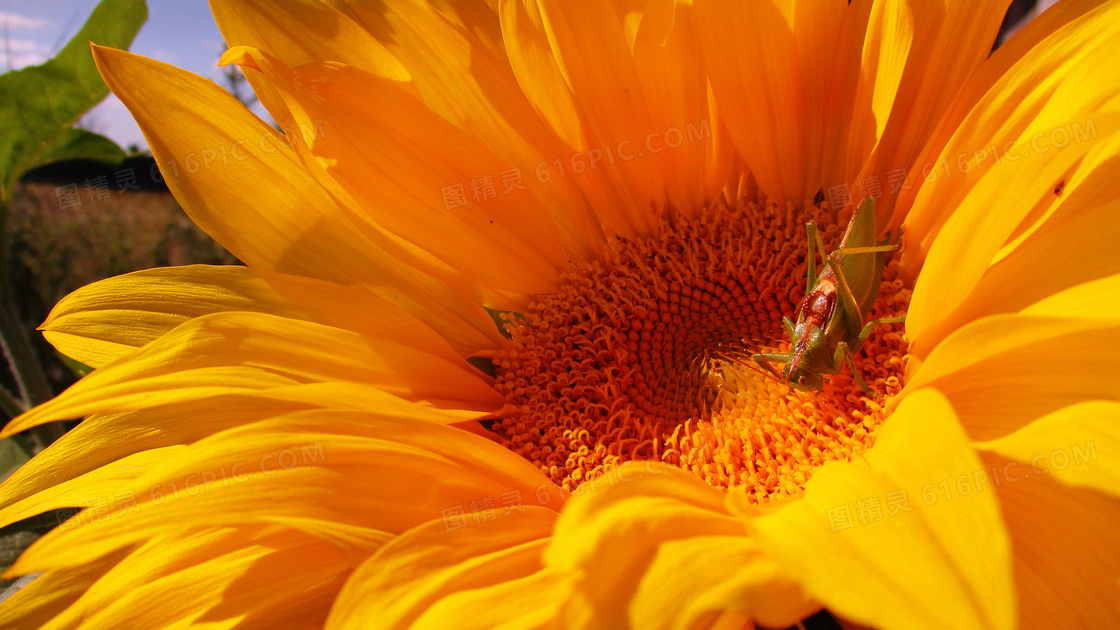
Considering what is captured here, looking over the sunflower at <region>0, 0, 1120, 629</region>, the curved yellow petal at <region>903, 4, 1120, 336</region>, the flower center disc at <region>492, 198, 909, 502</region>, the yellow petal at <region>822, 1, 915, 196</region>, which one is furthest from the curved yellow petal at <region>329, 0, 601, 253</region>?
the curved yellow petal at <region>903, 4, 1120, 336</region>

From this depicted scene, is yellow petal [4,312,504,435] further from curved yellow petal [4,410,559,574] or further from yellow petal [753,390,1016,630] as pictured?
yellow petal [753,390,1016,630]

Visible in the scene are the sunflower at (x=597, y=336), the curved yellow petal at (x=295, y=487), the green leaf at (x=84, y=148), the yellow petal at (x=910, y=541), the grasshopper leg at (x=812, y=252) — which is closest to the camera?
the yellow petal at (x=910, y=541)

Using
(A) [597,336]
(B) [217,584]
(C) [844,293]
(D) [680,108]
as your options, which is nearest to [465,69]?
(D) [680,108]

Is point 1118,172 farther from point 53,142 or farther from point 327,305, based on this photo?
point 53,142

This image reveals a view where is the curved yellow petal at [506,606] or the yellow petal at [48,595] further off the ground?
the yellow petal at [48,595]

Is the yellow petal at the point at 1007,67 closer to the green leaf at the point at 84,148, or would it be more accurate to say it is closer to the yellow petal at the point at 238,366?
the yellow petal at the point at 238,366

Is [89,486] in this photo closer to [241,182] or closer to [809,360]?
[241,182]

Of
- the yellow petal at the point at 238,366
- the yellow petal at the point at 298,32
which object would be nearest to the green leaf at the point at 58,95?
the yellow petal at the point at 298,32

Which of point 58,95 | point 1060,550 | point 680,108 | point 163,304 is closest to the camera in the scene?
point 1060,550
